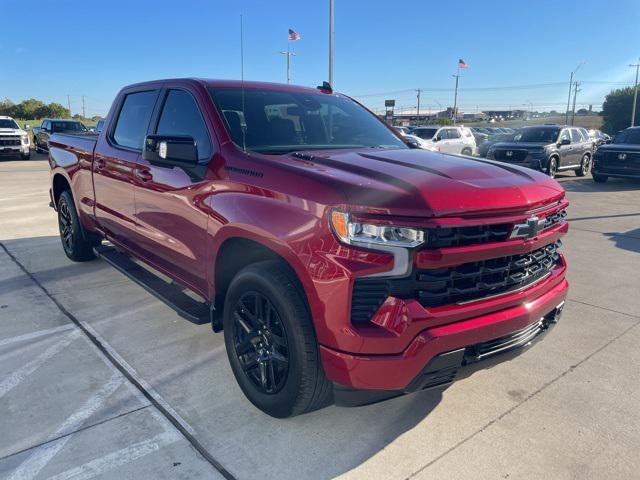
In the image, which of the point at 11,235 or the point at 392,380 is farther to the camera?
the point at 11,235

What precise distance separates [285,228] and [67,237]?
4499 mm

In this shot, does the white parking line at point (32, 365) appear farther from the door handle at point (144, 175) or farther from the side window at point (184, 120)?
the side window at point (184, 120)

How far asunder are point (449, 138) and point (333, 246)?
781 inches

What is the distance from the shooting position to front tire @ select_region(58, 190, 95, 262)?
5.68 meters

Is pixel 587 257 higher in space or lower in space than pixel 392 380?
lower

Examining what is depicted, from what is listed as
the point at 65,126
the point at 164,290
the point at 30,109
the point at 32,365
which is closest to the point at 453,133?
the point at 65,126

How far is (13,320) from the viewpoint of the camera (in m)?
4.33

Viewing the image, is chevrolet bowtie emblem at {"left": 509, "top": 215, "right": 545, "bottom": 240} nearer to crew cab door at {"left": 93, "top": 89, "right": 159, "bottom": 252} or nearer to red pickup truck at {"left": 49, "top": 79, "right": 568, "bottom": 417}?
red pickup truck at {"left": 49, "top": 79, "right": 568, "bottom": 417}

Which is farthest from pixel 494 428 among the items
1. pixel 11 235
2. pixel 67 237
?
pixel 11 235

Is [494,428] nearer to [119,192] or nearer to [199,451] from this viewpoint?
[199,451]

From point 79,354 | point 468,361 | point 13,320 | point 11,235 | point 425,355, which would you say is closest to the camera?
point 425,355

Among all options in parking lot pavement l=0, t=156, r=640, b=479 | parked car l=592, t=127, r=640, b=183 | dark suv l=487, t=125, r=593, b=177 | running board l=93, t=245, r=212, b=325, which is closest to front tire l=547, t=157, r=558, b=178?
dark suv l=487, t=125, r=593, b=177

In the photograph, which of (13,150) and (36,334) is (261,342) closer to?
(36,334)

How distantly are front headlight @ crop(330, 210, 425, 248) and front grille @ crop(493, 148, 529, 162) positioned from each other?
14147 millimetres
